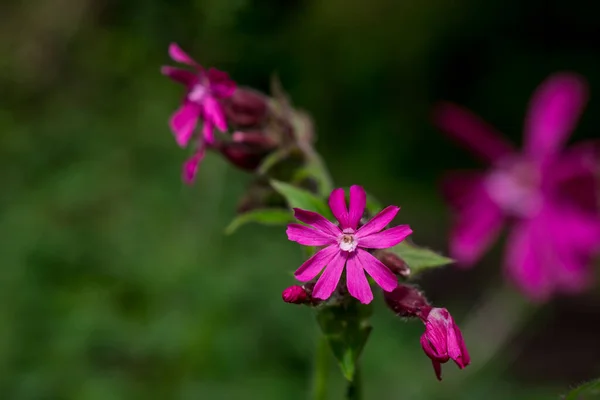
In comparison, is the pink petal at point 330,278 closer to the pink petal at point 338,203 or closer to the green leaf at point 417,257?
the pink petal at point 338,203

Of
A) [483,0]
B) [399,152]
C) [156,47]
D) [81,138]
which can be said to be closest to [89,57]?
[81,138]

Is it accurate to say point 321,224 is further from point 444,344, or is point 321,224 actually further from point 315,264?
point 444,344

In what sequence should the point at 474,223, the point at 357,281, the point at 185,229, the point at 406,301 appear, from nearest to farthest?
the point at 357,281 → the point at 406,301 → the point at 474,223 → the point at 185,229

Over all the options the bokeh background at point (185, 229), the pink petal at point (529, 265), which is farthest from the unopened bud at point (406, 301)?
the pink petal at point (529, 265)

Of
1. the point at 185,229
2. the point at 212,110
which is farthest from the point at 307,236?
the point at 185,229

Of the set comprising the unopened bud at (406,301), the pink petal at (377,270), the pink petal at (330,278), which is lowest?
the unopened bud at (406,301)

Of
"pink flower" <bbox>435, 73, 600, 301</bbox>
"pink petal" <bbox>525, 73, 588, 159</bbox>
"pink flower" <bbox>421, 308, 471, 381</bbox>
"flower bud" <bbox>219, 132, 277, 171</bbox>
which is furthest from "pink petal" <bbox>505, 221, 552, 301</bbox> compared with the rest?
"pink flower" <bbox>421, 308, 471, 381</bbox>
